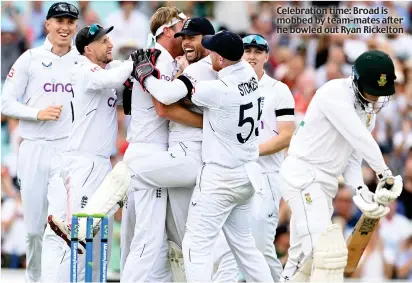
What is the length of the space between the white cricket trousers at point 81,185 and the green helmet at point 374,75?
2192 millimetres

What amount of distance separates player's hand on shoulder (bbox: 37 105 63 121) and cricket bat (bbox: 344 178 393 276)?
281 centimetres

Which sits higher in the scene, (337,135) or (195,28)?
(195,28)

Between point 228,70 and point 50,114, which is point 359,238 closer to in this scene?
point 228,70

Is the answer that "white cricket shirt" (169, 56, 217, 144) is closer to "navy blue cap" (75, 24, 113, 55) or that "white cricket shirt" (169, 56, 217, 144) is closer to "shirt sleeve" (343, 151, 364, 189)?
"navy blue cap" (75, 24, 113, 55)

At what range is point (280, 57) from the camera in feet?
44.7

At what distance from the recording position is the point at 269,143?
10242 millimetres

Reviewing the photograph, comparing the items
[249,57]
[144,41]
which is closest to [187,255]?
[249,57]

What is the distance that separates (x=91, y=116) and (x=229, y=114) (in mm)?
1285

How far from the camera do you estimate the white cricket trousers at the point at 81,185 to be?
9.35 meters

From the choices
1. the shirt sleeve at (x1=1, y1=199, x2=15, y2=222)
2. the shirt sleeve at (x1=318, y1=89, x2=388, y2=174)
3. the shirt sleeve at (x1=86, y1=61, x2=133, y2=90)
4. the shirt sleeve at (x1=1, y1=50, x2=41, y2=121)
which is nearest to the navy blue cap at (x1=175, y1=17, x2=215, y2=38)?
the shirt sleeve at (x1=86, y1=61, x2=133, y2=90)

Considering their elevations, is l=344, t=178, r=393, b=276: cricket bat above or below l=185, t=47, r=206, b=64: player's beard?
below

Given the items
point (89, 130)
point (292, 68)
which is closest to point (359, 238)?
point (89, 130)

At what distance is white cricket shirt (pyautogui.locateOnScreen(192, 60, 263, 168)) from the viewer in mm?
8695

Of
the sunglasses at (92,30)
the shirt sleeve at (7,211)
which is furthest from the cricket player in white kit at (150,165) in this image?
the shirt sleeve at (7,211)
